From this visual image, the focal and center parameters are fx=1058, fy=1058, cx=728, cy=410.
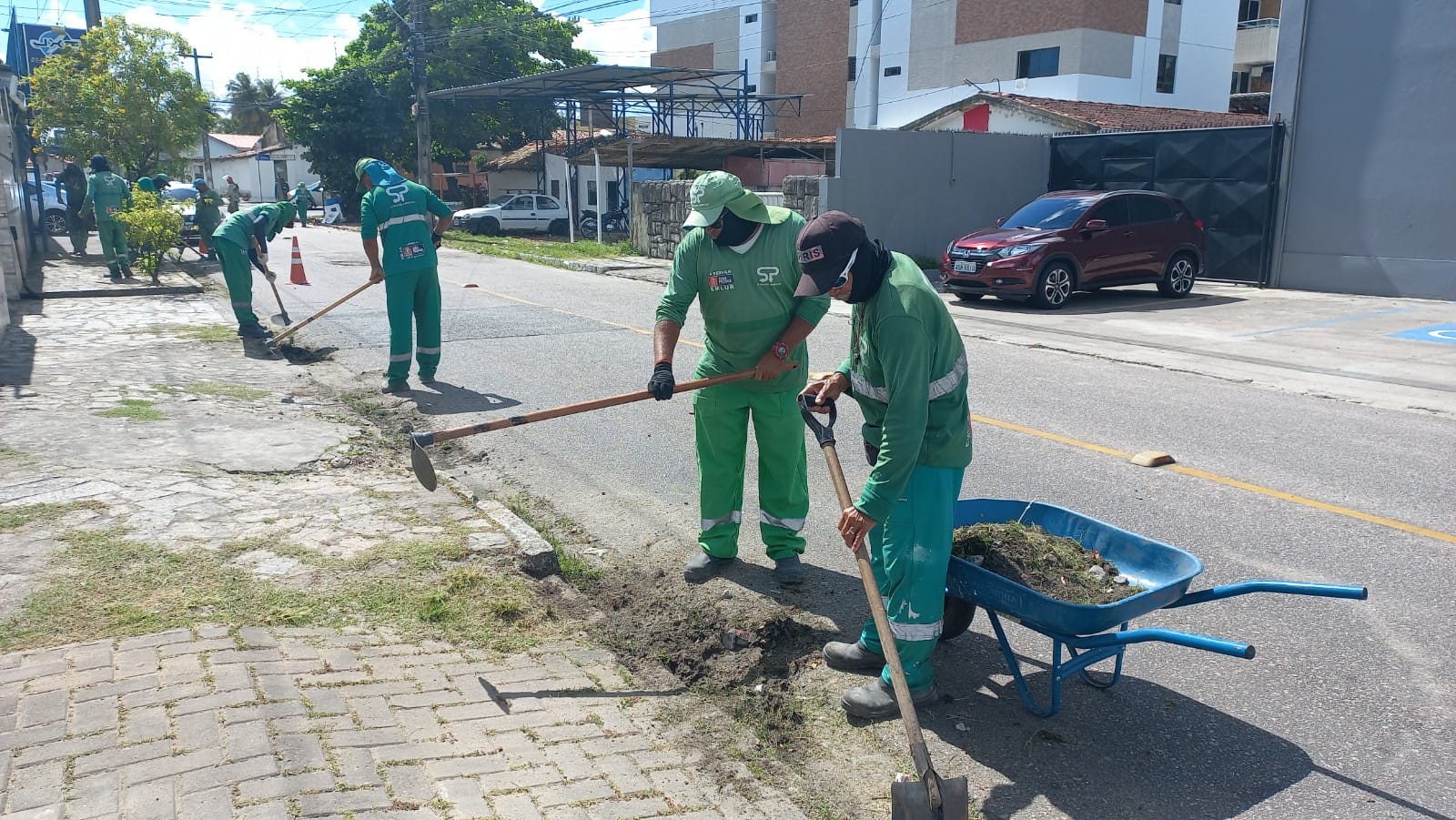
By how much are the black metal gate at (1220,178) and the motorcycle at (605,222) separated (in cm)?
1869

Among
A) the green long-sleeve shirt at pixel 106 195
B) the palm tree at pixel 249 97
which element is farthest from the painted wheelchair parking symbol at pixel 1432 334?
the palm tree at pixel 249 97

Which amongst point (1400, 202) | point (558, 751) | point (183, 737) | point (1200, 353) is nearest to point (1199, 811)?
point (558, 751)

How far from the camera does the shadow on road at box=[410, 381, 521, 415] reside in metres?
8.52

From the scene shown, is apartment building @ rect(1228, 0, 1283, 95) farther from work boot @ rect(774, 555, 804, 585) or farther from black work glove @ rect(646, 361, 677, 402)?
black work glove @ rect(646, 361, 677, 402)

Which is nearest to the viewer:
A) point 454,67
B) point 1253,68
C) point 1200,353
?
point 1200,353

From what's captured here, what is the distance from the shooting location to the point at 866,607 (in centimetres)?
468

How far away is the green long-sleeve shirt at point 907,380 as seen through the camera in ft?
11.2

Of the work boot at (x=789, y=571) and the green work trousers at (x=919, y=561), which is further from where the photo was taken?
the work boot at (x=789, y=571)

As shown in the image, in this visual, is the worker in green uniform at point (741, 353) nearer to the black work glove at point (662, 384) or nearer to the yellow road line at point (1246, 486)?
the black work glove at point (662, 384)

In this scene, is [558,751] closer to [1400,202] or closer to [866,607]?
[866,607]

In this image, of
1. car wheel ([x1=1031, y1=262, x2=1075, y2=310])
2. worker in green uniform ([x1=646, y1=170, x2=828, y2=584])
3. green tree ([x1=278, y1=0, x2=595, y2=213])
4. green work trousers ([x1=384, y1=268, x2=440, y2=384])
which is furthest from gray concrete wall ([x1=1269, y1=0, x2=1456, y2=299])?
green tree ([x1=278, y1=0, x2=595, y2=213])

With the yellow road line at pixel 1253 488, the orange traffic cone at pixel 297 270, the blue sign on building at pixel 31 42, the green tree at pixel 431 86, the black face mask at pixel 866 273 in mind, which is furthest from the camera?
the green tree at pixel 431 86

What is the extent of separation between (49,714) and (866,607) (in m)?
3.08

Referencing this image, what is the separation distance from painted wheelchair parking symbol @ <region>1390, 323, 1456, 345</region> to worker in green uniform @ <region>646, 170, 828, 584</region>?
10816 mm
